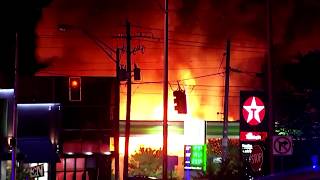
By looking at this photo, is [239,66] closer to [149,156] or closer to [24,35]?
[149,156]

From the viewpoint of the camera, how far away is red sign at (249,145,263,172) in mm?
19969

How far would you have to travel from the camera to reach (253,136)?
854 inches

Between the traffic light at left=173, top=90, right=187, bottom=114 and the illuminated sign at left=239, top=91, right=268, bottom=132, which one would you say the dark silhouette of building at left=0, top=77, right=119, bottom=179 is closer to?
the traffic light at left=173, top=90, right=187, bottom=114

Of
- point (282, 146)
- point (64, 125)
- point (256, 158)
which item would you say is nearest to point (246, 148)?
point (256, 158)

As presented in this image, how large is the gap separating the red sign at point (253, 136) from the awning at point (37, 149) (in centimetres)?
1626

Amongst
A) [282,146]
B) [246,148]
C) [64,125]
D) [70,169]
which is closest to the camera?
[282,146]

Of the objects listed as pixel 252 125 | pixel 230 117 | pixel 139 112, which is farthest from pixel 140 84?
pixel 252 125

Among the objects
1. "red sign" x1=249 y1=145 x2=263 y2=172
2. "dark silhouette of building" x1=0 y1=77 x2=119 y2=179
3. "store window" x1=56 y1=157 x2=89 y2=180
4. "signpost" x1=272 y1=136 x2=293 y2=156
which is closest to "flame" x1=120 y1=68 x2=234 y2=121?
"dark silhouette of building" x1=0 y1=77 x2=119 y2=179

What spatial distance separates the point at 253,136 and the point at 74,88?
15.9m

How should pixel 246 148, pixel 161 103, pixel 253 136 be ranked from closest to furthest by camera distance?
pixel 253 136 → pixel 246 148 → pixel 161 103

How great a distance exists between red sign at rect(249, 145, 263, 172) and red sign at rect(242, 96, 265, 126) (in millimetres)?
1238

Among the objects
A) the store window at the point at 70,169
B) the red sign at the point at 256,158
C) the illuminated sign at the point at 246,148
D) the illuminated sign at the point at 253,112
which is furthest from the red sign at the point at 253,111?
the store window at the point at 70,169

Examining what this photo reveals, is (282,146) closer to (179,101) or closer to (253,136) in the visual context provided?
(253,136)

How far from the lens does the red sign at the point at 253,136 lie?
850 inches
